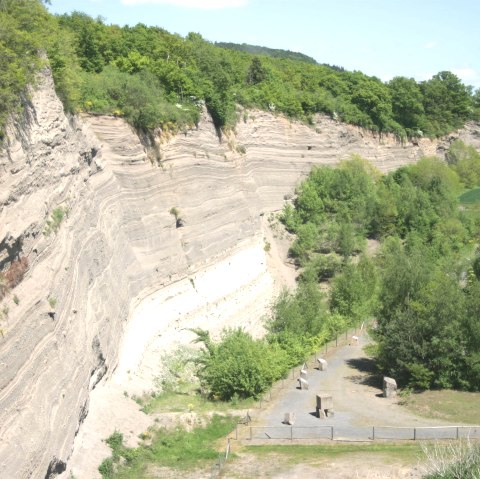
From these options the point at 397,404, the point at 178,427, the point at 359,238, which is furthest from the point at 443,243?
the point at 178,427

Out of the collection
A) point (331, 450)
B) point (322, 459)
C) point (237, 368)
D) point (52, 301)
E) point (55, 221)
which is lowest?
point (331, 450)

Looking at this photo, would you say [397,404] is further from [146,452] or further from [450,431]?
[146,452]

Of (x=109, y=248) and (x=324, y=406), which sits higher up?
(x=109, y=248)

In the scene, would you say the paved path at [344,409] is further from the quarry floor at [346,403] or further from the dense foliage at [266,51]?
the dense foliage at [266,51]

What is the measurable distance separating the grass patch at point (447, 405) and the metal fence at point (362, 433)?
1.60 metres

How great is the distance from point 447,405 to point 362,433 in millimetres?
4355

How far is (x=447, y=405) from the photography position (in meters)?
26.3

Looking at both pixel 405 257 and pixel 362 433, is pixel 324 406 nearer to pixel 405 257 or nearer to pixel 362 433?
pixel 362 433

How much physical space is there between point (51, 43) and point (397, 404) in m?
17.7

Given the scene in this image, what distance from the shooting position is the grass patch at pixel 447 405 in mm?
25234

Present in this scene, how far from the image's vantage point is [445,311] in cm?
2872

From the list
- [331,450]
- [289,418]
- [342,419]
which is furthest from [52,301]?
[342,419]

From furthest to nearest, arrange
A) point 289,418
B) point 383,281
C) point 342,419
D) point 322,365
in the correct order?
1. point 383,281
2. point 322,365
3. point 342,419
4. point 289,418

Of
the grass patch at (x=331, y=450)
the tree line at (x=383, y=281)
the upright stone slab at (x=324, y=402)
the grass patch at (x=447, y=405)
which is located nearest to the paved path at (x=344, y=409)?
the upright stone slab at (x=324, y=402)
